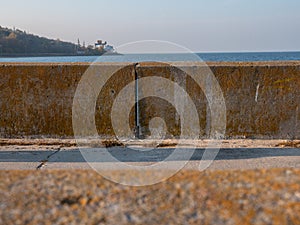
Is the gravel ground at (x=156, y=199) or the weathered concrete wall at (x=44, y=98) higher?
the gravel ground at (x=156, y=199)

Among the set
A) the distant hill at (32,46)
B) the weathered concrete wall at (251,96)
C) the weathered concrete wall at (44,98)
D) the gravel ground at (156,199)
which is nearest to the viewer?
the gravel ground at (156,199)

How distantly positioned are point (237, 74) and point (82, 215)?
507cm

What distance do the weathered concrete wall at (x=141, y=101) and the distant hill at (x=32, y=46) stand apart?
59040 millimetres

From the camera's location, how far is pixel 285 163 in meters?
4.62

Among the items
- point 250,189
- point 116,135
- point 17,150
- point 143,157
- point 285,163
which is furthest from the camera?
point 116,135

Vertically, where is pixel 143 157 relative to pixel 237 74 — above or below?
below

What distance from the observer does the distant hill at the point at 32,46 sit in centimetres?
6619

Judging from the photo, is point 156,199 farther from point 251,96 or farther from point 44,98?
point 44,98

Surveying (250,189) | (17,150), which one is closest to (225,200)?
(250,189)

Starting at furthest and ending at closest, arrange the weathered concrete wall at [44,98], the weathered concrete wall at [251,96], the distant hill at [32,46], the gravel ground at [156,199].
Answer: the distant hill at [32,46], the weathered concrete wall at [44,98], the weathered concrete wall at [251,96], the gravel ground at [156,199]

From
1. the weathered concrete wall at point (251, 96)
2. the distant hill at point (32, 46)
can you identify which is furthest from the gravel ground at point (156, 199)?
the distant hill at point (32, 46)

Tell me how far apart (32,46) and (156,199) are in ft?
237

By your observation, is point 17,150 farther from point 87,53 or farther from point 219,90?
point 87,53

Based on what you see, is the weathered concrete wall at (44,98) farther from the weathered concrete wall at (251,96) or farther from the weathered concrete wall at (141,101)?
the weathered concrete wall at (251,96)
